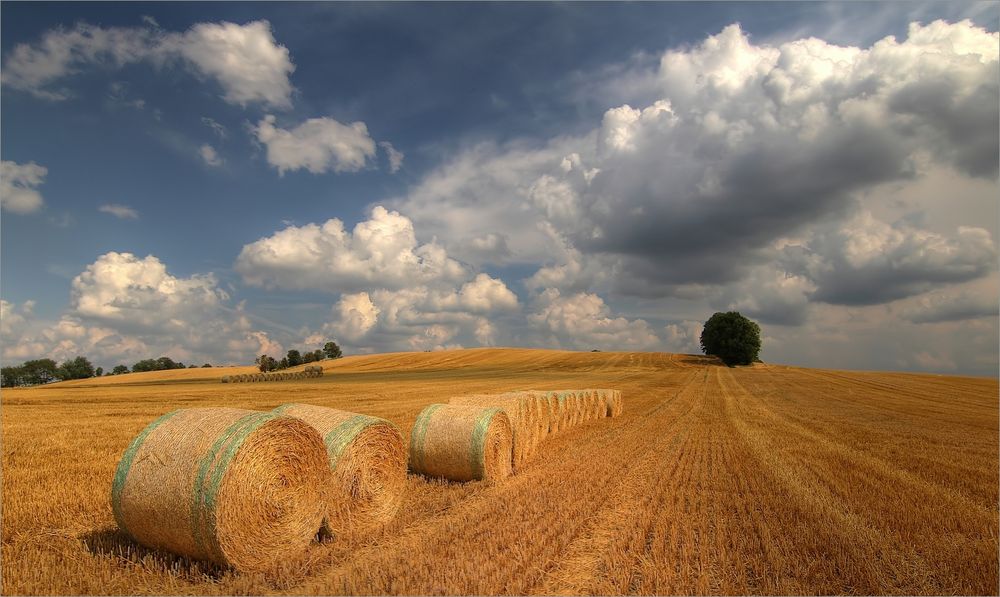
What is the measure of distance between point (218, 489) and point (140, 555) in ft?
4.27

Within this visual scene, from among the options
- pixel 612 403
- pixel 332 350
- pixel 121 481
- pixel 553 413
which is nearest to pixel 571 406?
pixel 553 413

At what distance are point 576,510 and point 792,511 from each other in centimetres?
294

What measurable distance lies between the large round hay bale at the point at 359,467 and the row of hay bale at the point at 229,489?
Result: 0.14 feet

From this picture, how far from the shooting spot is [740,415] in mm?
19312

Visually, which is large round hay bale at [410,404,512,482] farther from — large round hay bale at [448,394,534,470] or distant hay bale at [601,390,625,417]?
distant hay bale at [601,390,625,417]

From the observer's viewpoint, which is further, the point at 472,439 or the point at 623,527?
the point at 472,439

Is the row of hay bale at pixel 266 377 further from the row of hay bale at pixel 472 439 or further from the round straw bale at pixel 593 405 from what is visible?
the row of hay bale at pixel 472 439

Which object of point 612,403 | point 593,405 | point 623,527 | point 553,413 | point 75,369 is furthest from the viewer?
point 75,369

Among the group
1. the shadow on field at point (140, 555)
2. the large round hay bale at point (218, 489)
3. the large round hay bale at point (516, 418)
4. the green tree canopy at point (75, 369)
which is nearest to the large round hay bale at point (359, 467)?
the large round hay bale at point (218, 489)

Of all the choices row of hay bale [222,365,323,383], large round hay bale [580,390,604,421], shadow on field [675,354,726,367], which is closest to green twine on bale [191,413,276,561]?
large round hay bale [580,390,604,421]

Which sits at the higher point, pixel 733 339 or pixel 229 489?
pixel 733 339

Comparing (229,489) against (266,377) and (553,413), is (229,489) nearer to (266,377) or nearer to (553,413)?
(553,413)

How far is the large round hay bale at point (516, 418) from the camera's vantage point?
35.3 feet

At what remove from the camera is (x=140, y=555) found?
5359mm
